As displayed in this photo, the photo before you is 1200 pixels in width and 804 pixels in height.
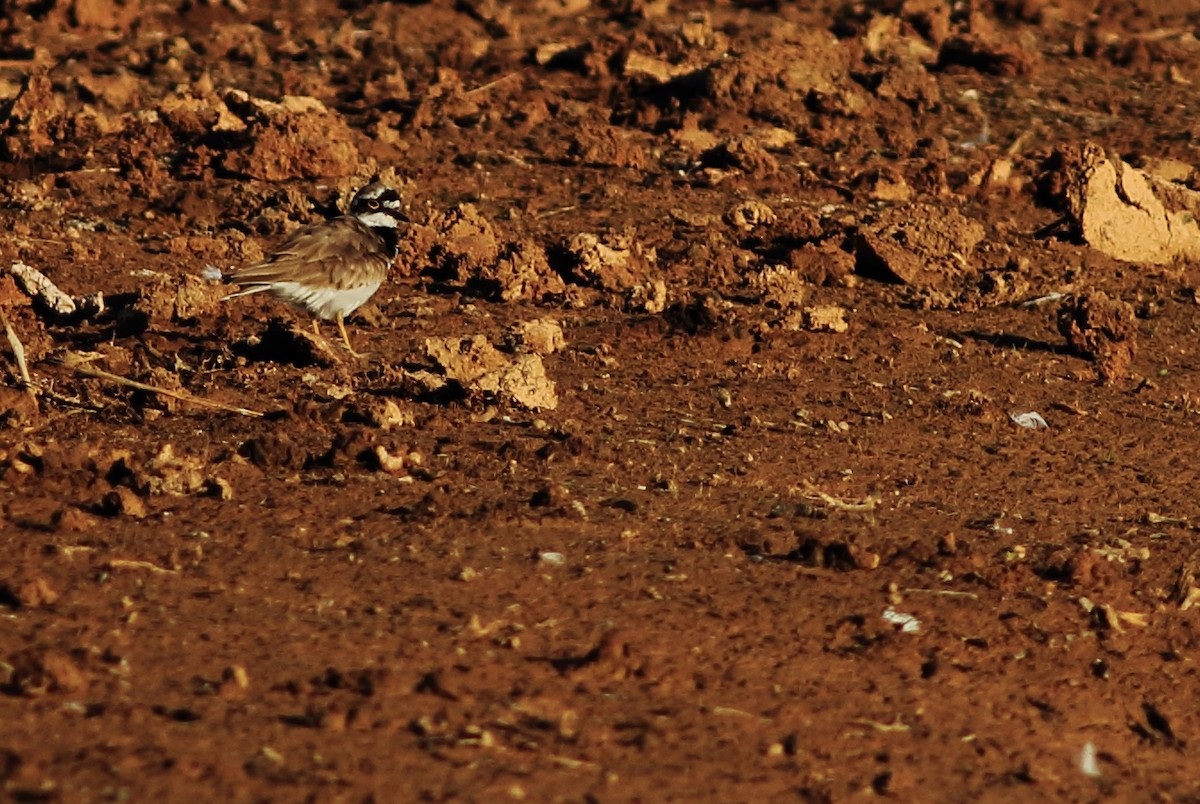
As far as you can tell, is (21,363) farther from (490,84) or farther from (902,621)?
(490,84)

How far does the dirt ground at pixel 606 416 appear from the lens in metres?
6.30

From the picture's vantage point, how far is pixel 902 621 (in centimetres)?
735

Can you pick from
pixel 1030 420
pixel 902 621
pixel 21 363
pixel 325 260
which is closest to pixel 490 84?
pixel 325 260

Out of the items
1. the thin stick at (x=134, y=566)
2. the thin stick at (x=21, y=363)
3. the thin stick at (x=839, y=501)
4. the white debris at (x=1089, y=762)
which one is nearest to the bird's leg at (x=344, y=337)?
the thin stick at (x=21, y=363)

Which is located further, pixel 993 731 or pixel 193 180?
pixel 193 180

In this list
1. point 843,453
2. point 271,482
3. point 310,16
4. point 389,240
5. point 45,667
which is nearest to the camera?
point 45,667

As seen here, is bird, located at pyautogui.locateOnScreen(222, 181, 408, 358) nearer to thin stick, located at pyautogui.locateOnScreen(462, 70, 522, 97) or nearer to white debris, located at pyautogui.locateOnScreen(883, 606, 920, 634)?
white debris, located at pyautogui.locateOnScreen(883, 606, 920, 634)

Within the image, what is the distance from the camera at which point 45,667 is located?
20.1ft

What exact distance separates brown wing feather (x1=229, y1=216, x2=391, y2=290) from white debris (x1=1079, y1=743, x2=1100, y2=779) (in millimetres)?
5406

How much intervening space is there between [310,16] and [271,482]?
10625 mm

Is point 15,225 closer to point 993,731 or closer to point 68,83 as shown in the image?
point 68,83

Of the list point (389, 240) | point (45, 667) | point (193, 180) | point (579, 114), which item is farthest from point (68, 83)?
point (45, 667)

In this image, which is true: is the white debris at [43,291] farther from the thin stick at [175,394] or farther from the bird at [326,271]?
the thin stick at [175,394]

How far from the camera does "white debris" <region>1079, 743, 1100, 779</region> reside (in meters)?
6.48
